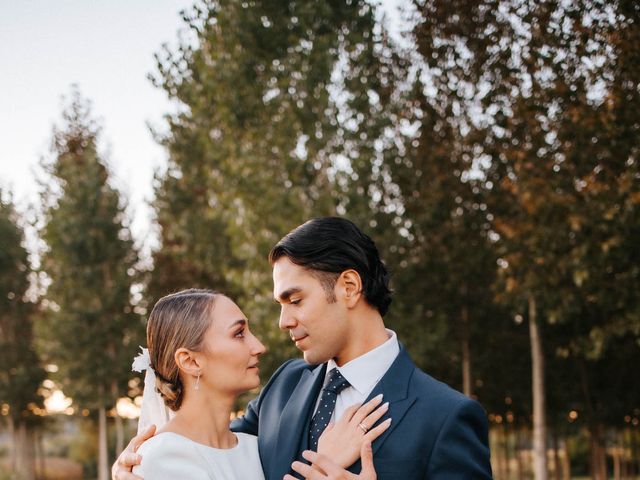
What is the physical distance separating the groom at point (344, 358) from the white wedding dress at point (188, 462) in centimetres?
12

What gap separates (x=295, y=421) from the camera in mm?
3627

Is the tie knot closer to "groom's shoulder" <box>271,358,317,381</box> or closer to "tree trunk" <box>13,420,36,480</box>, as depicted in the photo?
"groom's shoulder" <box>271,358,317,381</box>

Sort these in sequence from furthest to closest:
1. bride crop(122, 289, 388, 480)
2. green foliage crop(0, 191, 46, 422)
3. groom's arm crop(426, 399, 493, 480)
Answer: green foliage crop(0, 191, 46, 422)
bride crop(122, 289, 388, 480)
groom's arm crop(426, 399, 493, 480)

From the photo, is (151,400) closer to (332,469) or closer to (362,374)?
(362,374)

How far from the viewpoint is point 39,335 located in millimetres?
23734

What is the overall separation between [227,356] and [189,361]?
0.59ft

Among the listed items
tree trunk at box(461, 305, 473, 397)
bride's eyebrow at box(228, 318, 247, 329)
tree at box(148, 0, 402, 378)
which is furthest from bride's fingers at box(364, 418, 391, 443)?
tree trunk at box(461, 305, 473, 397)

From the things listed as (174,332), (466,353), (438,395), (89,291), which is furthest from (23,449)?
(438,395)

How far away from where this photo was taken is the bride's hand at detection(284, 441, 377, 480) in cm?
316

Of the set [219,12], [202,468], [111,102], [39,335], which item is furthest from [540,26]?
[39,335]

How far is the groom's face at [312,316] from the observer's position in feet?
11.7

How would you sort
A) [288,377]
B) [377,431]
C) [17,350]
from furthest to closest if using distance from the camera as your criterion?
[17,350]
[288,377]
[377,431]

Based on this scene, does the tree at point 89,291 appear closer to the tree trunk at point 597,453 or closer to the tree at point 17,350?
the tree at point 17,350

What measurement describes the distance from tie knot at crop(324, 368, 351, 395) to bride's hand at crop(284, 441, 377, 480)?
0.40 m
